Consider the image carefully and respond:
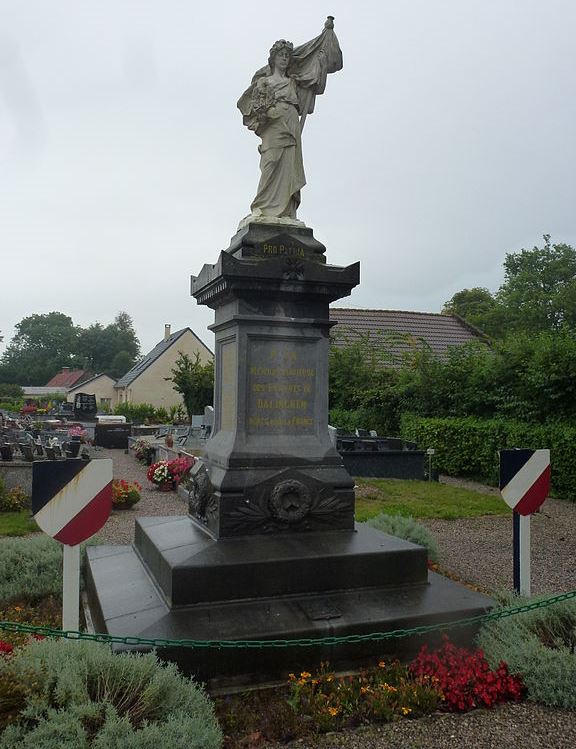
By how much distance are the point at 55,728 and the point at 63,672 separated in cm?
39

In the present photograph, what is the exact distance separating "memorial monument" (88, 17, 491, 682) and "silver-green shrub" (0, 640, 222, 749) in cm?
67

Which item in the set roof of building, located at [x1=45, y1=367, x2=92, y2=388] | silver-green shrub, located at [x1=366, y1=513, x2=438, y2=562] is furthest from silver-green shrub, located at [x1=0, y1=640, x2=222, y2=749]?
roof of building, located at [x1=45, y1=367, x2=92, y2=388]

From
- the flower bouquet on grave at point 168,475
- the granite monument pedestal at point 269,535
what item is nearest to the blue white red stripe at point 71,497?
the granite monument pedestal at point 269,535

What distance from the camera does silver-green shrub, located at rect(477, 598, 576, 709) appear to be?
3.86 metres

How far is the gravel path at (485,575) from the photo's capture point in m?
3.49

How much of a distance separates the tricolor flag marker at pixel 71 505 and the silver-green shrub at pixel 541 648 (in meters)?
2.87

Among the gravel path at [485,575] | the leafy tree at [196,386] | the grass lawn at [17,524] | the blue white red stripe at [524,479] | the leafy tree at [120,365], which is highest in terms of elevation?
the leafy tree at [120,365]

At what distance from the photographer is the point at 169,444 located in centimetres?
2092

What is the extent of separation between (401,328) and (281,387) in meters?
22.2

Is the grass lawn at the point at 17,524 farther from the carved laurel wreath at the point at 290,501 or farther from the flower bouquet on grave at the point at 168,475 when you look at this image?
the carved laurel wreath at the point at 290,501

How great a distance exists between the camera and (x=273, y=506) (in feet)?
18.6

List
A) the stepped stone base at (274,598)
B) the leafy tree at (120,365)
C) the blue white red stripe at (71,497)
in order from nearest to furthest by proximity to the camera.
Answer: the blue white red stripe at (71,497)
the stepped stone base at (274,598)
the leafy tree at (120,365)

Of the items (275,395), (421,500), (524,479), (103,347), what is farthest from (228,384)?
(103,347)

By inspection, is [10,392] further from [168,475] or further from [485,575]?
[485,575]
